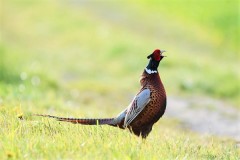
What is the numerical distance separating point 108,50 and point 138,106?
13940 mm

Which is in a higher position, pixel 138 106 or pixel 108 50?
pixel 108 50

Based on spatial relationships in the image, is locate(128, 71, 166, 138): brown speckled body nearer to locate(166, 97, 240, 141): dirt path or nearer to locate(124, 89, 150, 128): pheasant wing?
locate(124, 89, 150, 128): pheasant wing

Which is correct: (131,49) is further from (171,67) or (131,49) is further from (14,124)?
(14,124)

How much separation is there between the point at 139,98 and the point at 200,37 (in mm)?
19919

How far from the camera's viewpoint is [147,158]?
5664mm

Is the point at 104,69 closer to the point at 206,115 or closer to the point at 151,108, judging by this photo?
the point at 206,115

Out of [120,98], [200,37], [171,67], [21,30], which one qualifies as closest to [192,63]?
[171,67]

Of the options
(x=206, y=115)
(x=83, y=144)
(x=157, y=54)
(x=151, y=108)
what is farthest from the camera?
(x=206, y=115)

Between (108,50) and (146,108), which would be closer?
(146,108)

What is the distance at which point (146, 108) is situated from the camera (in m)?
6.91

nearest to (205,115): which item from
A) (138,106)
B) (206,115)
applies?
(206,115)

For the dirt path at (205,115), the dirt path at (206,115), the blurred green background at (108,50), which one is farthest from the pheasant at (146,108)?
the dirt path at (205,115)

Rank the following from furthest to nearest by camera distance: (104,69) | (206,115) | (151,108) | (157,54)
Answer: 1. (104,69)
2. (206,115)
3. (157,54)
4. (151,108)

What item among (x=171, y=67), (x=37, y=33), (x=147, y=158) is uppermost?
(x=37, y=33)
